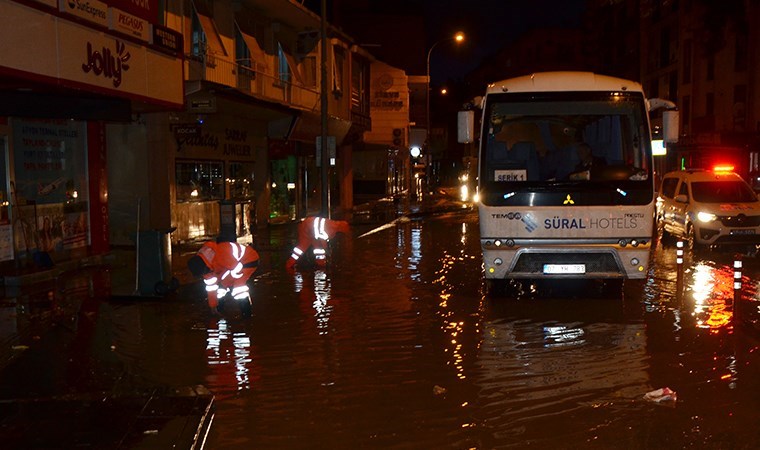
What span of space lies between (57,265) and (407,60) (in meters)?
53.3

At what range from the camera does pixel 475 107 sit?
1209 centimetres

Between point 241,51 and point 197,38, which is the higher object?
point 241,51

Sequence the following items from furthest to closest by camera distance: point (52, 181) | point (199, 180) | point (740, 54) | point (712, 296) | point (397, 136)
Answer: point (397, 136), point (740, 54), point (199, 180), point (52, 181), point (712, 296)

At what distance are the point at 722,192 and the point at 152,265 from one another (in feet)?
44.5

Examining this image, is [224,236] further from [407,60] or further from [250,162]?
[407,60]

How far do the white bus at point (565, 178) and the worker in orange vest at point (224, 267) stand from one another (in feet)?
11.2

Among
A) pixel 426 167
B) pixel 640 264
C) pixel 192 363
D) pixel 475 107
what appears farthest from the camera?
pixel 426 167

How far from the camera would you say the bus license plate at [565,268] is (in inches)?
442

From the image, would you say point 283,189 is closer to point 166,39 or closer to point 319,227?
point 166,39

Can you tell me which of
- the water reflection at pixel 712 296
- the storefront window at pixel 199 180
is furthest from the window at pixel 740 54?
the storefront window at pixel 199 180

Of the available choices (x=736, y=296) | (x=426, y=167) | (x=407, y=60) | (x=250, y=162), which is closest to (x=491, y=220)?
(x=736, y=296)

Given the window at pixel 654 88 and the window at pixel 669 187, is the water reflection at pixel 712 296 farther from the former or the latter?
the window at pixel 654 88

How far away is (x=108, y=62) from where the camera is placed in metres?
13.1

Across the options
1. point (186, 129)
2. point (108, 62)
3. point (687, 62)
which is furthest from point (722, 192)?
point (687, 62)
